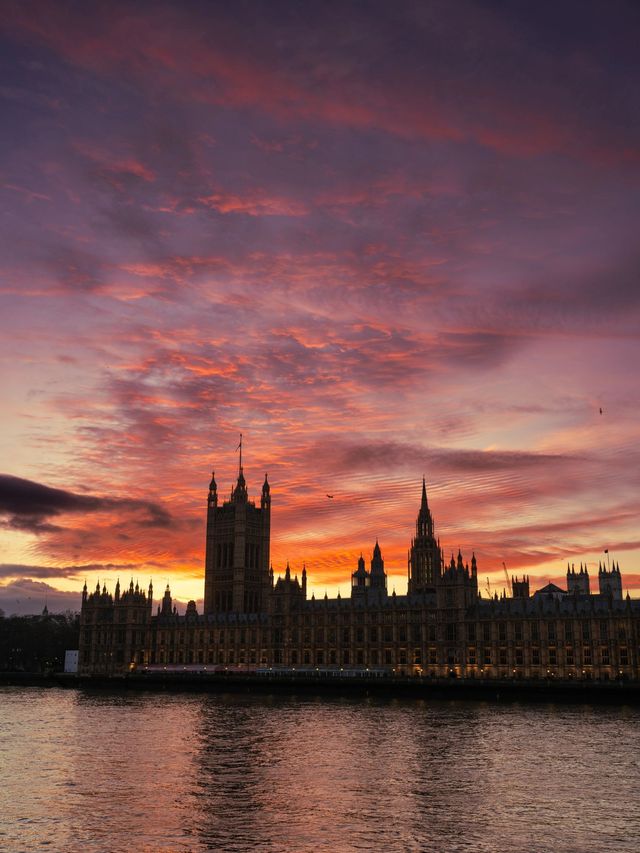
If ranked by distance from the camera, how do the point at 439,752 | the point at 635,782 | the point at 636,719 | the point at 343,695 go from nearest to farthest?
1. the point at 635,782
2. the point at 439,752
3. the point at 636,719
4. the point at 343,695

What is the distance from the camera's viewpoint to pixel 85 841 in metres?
48.0

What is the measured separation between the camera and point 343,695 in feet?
570

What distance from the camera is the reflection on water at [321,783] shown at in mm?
49219

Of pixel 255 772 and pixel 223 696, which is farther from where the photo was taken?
pixel 223 696

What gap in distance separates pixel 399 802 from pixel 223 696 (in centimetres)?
12302

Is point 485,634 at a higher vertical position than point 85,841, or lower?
higher

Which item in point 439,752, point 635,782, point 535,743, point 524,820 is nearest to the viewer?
point 524,820

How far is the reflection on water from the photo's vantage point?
4922 cm

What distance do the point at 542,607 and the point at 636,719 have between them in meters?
72.4

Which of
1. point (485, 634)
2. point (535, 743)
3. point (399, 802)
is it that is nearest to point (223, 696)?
point (485, 634)

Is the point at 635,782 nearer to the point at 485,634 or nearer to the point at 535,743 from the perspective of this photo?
the point at 535,743

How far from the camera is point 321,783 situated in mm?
66062

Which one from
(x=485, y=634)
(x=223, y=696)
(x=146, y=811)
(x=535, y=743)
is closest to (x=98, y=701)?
(x=223, y=696)

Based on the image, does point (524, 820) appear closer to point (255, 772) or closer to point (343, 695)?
point (255, 772)
